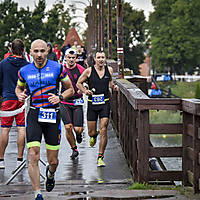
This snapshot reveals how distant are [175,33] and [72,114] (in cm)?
8278

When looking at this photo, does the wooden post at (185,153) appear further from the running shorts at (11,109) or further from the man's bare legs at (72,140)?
the man's bare legs at (72,140)

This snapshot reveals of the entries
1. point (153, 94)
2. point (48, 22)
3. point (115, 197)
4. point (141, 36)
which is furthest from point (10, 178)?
point (141, 36)

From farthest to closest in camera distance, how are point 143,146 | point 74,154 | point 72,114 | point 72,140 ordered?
point 72,114
point 72,140
point 74,154
point 143,146

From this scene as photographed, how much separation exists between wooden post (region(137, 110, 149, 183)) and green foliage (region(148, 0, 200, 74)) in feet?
277

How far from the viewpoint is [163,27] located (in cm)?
9581

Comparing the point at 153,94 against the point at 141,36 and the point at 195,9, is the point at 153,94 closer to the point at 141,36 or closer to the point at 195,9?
the point at 141,36

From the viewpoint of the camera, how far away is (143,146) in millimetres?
8672

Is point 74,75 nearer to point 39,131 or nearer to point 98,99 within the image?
point 98,99

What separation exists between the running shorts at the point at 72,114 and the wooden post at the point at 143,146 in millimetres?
3633

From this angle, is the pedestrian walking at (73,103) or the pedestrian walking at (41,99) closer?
the pedestrian walking at (41,99)

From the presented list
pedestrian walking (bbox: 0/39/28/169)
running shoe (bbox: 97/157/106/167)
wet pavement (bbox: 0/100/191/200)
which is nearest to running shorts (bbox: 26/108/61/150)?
wet pavement (bbox: 0/100/191/200)

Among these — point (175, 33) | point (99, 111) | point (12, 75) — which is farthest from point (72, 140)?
point (175, 33)

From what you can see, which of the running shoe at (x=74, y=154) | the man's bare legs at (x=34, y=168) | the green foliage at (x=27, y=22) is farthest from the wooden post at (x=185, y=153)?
the green foliage at (x=27, y=22)

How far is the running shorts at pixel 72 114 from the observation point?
12172 mm
